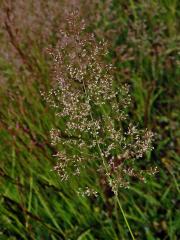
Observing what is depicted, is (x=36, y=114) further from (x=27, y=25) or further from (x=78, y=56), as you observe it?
(x=78, y=56)

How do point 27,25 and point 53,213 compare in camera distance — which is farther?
point 27,25

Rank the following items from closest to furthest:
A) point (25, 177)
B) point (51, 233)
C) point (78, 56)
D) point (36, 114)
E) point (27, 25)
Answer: point (78, 56), point (51, 233), point (25, 177), point (36, 114), point (27, 25)

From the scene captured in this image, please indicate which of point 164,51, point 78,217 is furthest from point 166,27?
point 78,217


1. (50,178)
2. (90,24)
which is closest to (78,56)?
(50,178)

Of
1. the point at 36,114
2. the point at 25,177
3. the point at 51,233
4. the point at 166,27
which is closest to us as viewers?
the point at 51,233

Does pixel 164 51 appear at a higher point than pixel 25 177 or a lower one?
higher

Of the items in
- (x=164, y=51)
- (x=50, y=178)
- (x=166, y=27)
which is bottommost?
(x=50, y=178)
